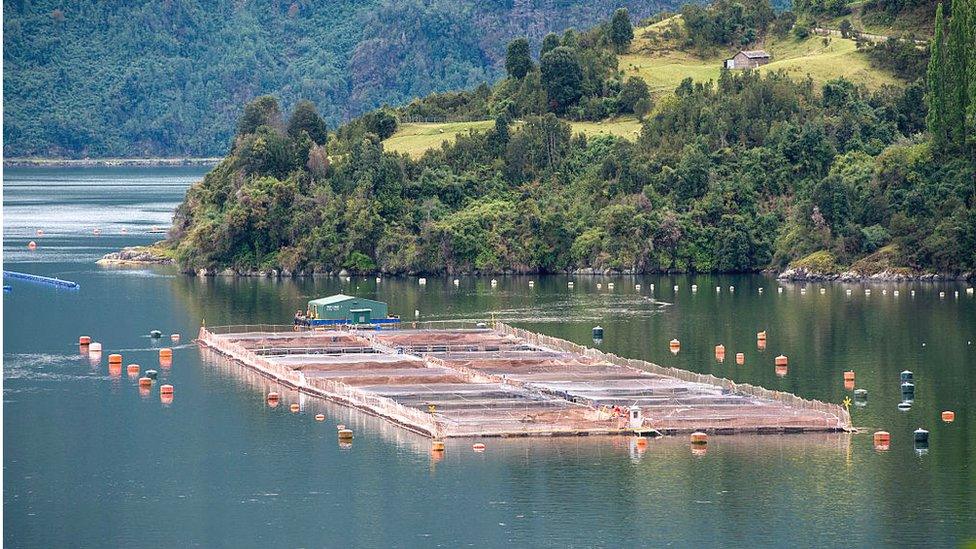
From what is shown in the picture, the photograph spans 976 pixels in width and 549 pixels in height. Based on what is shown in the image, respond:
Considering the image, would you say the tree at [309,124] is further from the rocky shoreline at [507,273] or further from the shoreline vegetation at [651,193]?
the rocky shoreline at [507,273]

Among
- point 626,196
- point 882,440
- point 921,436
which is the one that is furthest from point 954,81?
point 882,440

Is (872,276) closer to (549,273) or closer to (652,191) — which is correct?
(652,191)

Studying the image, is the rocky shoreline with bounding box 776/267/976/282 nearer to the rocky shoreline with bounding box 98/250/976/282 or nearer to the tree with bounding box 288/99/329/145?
the rocky shoreline with bounding box 98/250/976/282

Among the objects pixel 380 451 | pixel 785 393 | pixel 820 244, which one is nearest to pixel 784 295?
pixel 820 244

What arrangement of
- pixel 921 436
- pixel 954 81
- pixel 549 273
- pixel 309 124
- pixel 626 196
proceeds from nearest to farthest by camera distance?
pixel 921 436 < pixel 954 81 < pixel 549 273 < pixel 626 196 < pixel 309 124

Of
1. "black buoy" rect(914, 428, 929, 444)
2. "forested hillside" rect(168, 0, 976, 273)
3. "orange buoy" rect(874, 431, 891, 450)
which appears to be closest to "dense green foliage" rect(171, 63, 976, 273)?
"forested hillside" rect(168, 0, 976, 273)

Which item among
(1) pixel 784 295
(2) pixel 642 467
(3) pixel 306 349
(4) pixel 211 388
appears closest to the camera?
(2) pixel 642 467

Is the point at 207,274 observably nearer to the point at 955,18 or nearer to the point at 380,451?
the point at 955,18
